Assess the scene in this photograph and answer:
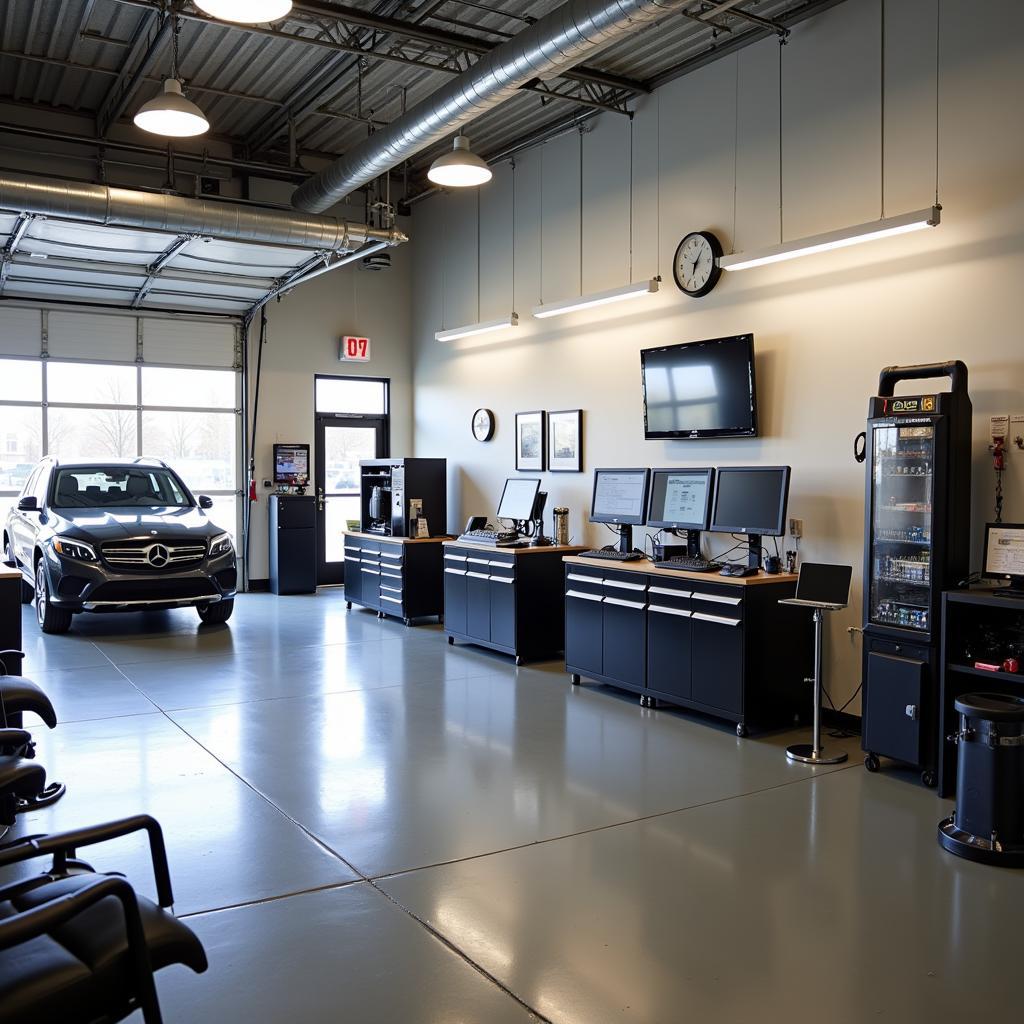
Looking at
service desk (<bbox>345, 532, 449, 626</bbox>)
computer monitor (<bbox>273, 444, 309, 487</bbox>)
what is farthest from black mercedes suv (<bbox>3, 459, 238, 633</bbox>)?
computer monitor (<bbox>273, 444, 309, 487</bbox>)

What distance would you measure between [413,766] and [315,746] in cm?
62

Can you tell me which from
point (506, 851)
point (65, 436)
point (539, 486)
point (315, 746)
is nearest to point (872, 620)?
point (506, 851)

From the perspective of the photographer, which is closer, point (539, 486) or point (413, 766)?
point (413, 766)

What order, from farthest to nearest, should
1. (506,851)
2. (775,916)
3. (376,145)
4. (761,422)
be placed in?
(376,145)
(761,422)
(506,851)
(775,916)

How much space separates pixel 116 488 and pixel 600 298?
468 cm

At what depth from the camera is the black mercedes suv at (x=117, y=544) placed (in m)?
7.48

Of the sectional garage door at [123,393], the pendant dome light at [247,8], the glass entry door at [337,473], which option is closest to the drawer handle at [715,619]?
the pendant dome light at [247,8]

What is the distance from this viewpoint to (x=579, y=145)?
Answer: 772 centimetres

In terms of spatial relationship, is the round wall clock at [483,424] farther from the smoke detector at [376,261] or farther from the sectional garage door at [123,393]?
the sectional garage door at [123,393]

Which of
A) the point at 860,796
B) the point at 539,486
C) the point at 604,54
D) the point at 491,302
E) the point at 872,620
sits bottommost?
the point at 860,796

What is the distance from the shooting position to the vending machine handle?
4.39m

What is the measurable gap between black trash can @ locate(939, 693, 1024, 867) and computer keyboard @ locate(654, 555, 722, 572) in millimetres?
2056

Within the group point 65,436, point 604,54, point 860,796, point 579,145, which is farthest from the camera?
point 65,436

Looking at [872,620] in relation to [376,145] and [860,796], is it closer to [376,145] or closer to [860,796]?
[860,796]
